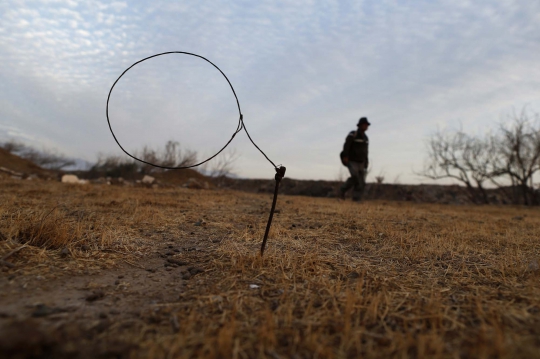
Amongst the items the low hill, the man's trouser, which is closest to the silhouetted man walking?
the man's trouser

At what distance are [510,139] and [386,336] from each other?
15.8 meters

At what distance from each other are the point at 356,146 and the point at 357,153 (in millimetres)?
195

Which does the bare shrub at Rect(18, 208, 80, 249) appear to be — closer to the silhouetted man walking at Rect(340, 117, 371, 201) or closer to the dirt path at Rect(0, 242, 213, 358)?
the dirt path at Rect(0, 242, 213, 358)

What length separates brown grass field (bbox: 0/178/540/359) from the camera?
46.8 inches

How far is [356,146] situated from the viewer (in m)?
8.05

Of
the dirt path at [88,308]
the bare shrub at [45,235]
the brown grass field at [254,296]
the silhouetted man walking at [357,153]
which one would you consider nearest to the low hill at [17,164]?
the silhouetted man walking at [357,153]

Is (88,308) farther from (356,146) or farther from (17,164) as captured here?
(17,164)

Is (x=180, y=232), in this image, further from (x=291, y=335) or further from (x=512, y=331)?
(x=512, y=331)

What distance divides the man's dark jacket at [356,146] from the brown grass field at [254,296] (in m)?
5.03

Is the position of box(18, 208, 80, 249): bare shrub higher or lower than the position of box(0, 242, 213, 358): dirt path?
higher

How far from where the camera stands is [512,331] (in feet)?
4.25

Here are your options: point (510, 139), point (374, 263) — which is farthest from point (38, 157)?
point (510, 139)

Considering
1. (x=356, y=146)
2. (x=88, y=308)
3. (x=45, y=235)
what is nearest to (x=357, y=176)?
(x=356, y=146)

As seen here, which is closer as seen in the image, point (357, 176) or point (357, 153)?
point (357, 153)
